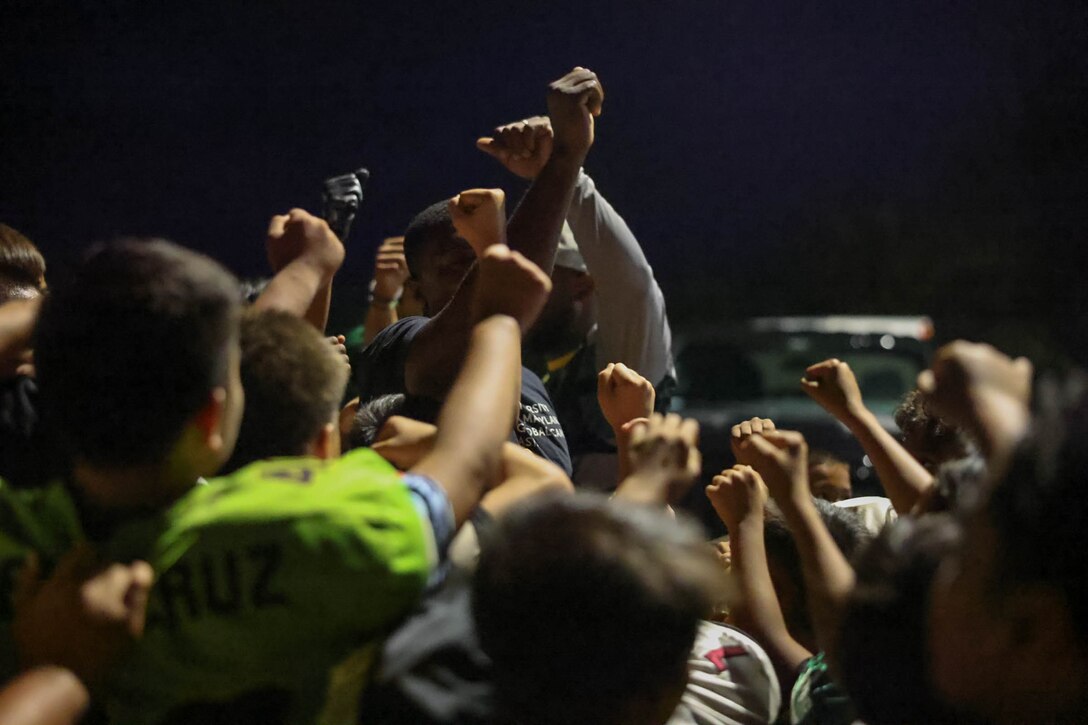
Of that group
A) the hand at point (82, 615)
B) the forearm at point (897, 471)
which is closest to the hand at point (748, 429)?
the forearm at point (897, 471)

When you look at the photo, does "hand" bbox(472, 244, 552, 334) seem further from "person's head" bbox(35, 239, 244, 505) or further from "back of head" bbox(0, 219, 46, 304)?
"back of head" bbox(0, 219, 46, 304)

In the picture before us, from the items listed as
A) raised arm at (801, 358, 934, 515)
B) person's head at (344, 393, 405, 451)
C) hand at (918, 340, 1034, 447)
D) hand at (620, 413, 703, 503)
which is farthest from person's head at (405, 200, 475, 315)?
hand at (918, 340, 1034, 447)

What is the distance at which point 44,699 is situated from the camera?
3.95 ft

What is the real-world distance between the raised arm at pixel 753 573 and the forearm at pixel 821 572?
0.25 meters

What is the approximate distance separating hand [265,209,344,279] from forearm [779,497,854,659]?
2.88 ft

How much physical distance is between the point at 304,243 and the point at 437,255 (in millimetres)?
829

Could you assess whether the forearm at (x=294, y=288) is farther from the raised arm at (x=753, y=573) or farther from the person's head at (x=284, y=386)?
the raised arm at (x=753, y=573)

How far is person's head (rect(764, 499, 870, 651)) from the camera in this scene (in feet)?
6.86

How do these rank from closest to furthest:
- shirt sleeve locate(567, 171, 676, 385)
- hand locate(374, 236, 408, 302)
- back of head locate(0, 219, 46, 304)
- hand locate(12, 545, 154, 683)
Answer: hand locate(12, 545, 154, 683)
back of head locate(0, 219, 46, 304)
shirt sleeve locate(567, 171, 676, 385)
hand locate(374, 236, 408, 302)

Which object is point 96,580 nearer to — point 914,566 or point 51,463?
point 51,463

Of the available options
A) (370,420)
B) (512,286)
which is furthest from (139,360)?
(370,420)

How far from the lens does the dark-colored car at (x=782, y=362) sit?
285 inches

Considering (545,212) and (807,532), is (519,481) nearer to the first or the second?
(807,532)

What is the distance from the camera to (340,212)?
2.60 meters
